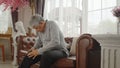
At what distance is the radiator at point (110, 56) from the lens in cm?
191

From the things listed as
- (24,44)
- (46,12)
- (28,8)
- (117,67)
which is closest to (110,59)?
(117,67)

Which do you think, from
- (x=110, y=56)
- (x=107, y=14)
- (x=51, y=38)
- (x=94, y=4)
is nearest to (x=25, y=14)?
(x=94, y=4)

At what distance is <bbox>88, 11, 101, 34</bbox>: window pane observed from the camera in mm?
4331

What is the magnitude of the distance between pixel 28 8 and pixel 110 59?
523cm

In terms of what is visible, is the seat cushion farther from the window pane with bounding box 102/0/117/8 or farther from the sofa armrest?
the window pane with bounding box 102/0/117/8

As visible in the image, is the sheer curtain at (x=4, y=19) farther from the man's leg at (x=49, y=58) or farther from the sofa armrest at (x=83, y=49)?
the sofa armrest at (x=83, y=49)

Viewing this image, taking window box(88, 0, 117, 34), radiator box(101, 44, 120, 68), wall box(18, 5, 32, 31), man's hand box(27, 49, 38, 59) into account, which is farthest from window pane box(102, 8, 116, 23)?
wall box(18, 5, 32, 31)

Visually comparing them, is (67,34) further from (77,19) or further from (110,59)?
(110,59)

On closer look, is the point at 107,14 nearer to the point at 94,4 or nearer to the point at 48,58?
the point at 94,4

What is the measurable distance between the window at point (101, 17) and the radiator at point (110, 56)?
5.93ft

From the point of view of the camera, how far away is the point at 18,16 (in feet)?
22.9

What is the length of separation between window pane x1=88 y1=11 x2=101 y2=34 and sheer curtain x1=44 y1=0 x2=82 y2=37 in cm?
34

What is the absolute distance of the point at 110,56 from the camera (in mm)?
1986

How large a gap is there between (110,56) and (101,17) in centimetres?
234
